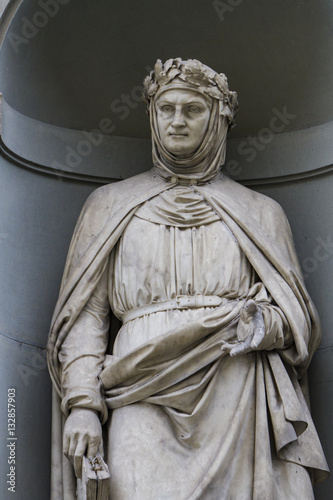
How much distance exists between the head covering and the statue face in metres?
0.03

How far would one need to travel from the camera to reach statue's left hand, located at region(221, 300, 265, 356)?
6328 millimetres

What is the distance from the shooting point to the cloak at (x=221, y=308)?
21.1ft

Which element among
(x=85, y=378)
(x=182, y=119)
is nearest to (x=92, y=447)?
(x=85, y=378)

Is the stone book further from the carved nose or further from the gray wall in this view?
the carved nose

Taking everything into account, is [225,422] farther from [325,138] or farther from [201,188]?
[325,138]

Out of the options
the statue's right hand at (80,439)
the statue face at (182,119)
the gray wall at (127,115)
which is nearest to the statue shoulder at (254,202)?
the statue face at (182,119)

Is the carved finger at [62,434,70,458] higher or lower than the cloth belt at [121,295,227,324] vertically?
lower

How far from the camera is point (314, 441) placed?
6527 mm

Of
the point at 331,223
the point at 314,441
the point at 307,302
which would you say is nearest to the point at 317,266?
the point at 331,223

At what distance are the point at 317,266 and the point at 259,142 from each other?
0.83 meters

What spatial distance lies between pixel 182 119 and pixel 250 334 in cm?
124

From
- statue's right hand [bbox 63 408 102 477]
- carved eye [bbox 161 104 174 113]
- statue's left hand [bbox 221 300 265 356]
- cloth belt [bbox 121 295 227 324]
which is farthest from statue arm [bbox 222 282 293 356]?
carved eye [bbox 161 104 174 113]

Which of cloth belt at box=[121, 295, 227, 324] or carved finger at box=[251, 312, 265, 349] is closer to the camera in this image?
carved finger at box=[251, 312, 265, 349]

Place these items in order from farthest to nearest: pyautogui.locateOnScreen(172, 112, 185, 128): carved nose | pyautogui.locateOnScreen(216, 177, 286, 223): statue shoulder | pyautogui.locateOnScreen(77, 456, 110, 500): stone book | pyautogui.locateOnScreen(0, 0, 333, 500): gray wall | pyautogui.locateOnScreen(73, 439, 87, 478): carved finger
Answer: pyautogui.locateOnScreen(0, 0, 333, 500): gray wall → pyautogui.locateOnScreen(216, 177, 286, 223): statue shoulder → pyautogui.locateOnScreen(172, 112, 185, 128): carved nose → pyautogui.locateOnScreen(73, 439, 87, 478): carved finger → pyautogui.locateOnScreen(77, 456, 110, 500): stone book
